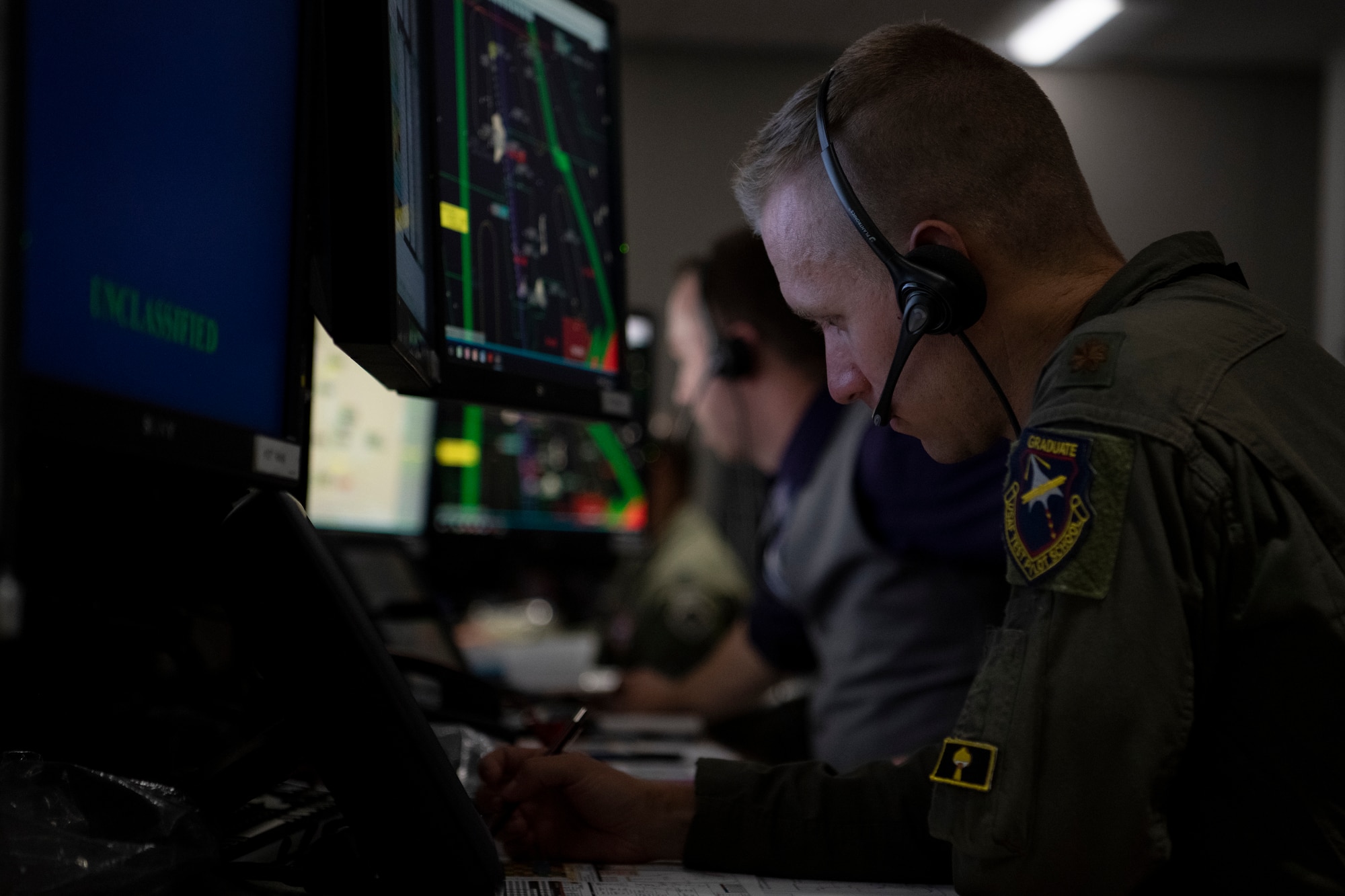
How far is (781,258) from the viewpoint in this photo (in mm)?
996

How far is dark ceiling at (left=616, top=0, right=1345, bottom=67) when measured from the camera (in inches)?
166

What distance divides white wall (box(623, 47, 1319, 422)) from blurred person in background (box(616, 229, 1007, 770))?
238 cm

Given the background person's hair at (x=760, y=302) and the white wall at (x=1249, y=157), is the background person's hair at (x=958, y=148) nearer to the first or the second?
the background person's hair at (x=760, y=302)

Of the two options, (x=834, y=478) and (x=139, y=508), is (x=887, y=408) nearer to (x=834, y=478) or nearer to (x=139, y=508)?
(x=139, y=508)

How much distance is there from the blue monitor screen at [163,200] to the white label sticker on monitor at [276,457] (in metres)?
0.01

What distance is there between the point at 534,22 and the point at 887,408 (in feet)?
1.71

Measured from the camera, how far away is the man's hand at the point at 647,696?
2.10 m

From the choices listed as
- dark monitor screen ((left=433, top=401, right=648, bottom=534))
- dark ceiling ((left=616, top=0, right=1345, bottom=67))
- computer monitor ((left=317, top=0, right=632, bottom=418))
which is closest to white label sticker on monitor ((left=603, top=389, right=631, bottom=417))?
computer monitor ((left=317, top=0, right=632, bottom=418))

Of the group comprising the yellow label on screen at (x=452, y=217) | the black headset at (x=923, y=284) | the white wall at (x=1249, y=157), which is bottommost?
the black headset at (x=923, y=284)

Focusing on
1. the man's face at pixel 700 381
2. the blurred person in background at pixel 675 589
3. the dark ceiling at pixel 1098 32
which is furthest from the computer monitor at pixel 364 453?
the dark ceiling at pixel 1098 32

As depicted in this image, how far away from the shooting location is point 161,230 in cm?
63

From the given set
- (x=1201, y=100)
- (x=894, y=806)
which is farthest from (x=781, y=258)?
(x=1201, y=100)

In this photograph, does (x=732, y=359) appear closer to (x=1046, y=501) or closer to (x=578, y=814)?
(x=578, y=814)

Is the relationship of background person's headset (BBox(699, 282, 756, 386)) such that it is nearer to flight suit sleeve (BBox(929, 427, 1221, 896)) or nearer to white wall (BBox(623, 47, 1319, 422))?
flight suit sleeve (BBox(929, 427, 1221, 896))
